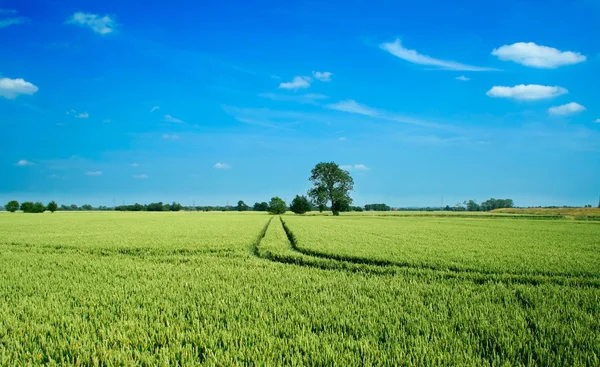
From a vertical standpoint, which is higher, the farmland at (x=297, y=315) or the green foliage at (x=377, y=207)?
the farmland at (x=297, y=315)

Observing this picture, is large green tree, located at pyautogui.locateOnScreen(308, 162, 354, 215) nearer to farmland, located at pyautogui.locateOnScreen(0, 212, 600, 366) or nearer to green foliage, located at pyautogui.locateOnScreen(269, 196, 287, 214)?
green foliage, located at pyautogui.locateOnScreen(269, 196, 287, 214)

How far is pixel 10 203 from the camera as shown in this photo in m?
104

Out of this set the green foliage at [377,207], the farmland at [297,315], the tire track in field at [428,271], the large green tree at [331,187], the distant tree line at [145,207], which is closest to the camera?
the farmland at [297,315]

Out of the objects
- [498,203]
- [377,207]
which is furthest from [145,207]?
[498,203]

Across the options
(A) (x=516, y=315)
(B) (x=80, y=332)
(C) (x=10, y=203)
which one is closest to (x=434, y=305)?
(A) (x=516, y=315)

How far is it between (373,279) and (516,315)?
3.56 meters

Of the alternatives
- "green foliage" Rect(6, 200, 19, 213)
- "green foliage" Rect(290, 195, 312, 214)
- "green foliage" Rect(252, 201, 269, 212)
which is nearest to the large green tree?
"green foliage" Rect(290, 195, 312, 214)

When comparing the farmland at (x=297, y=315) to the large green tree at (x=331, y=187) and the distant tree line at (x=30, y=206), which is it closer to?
the large green tree at (x=331, y=187)

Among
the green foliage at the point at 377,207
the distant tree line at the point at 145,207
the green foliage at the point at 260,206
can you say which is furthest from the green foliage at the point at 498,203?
the distant tree line at the point at 145,207

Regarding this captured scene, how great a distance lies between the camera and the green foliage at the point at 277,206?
99.0 metres

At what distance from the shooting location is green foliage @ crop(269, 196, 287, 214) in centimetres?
9904

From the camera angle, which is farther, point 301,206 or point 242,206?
point 242,206

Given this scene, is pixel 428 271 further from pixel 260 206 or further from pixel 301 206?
Result: pixel 260 206

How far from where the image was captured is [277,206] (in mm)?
99188
